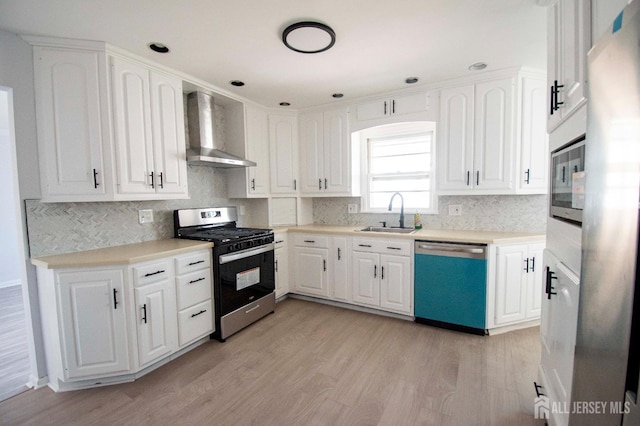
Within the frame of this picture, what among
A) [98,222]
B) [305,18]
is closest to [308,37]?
[305,18]

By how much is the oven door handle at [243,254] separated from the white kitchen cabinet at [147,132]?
72 centimetres

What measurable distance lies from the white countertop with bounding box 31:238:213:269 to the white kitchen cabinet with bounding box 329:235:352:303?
4.63 feet

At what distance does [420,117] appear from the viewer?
3.01 meters

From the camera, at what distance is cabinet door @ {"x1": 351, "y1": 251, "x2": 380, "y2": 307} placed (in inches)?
119

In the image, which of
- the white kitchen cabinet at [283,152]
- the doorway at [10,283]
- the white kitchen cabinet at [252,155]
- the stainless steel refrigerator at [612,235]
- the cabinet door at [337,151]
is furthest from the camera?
the white kitchen cabinet at [283,152]

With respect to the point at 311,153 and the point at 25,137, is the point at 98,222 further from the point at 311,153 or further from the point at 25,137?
the point at 311,153

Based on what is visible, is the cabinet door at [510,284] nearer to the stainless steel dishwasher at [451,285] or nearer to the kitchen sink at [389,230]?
the stainless steel dishwasher at [451,285]

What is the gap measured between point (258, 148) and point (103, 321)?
7.59ft

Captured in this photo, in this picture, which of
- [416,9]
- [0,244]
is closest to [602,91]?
[416,9]

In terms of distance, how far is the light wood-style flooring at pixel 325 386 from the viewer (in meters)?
1.67

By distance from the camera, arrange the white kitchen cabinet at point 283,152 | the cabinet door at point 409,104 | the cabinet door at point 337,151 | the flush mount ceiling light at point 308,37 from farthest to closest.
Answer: the white kitchen cabinet at point 283,152
the cabinet door at point 337,151
the cabinet door at point 409,104
the flush mount ceiling light at point 308,37

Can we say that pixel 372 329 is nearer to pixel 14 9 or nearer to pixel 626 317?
pixel 626 317

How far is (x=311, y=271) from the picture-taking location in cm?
344

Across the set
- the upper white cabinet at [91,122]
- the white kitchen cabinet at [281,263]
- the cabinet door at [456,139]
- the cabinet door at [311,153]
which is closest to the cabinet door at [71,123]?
the upper white cabinet at [91,122]
